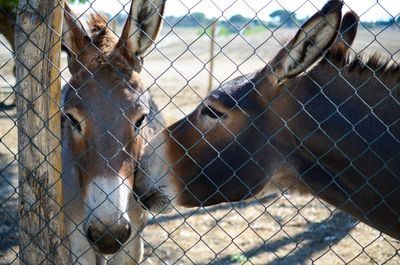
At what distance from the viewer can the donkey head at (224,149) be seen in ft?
10.9

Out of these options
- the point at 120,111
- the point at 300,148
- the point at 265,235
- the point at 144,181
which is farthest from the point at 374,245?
the point at 120,111

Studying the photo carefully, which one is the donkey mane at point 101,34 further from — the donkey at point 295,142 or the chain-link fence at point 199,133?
the donkey at point 295,142

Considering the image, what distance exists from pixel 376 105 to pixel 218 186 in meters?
1.18

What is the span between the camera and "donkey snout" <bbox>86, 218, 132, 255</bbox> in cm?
309

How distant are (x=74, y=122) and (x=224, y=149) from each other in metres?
1.09

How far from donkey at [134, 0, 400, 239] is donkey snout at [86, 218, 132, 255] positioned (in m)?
0.35

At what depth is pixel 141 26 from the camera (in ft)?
11.0

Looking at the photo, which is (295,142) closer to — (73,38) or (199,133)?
(199,133)

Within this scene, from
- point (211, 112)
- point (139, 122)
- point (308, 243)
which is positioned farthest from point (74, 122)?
point (308, 243)

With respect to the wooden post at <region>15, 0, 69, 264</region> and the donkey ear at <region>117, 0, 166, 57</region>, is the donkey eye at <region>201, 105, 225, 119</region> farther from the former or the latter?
the wooden post at <region>15, 0, 69, 264</region>

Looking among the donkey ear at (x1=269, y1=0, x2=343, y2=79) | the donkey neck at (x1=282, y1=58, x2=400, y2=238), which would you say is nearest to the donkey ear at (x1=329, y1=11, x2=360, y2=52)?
the donkey neck at (x1=282, y1=58, x2=400, y2=238)

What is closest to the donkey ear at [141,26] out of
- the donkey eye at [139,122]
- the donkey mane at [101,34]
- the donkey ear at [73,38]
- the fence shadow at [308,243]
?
the donkey mane at [101,34]

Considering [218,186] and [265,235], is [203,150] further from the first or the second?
[265,235]

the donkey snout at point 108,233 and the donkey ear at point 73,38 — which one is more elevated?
the donkey ear at point 73,38
